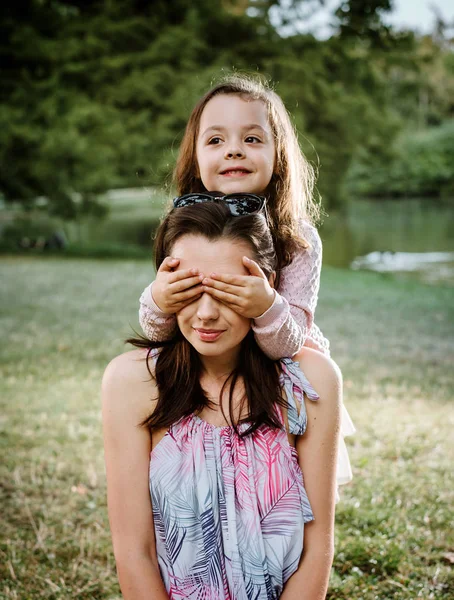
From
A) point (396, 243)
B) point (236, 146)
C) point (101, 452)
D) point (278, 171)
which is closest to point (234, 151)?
point (236, 146)

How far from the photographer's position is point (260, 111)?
2668 millimetres

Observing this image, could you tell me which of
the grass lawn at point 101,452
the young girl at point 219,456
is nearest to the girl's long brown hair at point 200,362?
the young girl at point 219,456

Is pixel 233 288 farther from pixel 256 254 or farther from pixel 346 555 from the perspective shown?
pixel 346 555

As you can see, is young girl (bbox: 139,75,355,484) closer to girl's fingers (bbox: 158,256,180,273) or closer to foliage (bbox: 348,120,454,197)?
girl's fingers (bbox: 158,256,180,273)

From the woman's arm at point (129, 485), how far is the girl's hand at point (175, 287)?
274 millimetres

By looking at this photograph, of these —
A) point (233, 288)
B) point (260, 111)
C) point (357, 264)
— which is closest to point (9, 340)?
point (260, 111)

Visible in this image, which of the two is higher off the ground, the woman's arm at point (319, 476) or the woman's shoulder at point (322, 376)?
the woman's shoulder at point (322, 376)

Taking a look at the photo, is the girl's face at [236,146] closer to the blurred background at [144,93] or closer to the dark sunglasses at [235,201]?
the dark sunglasses at [235,201]

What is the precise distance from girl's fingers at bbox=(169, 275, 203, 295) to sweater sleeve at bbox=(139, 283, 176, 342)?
155 millimetres

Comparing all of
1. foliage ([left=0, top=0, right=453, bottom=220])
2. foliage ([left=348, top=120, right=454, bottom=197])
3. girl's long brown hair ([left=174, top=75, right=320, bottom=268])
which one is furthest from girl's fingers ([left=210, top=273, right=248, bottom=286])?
foliage ([left=348, top=120, right=454, bottom=197])

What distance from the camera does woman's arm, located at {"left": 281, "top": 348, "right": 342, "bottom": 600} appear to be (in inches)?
81.0

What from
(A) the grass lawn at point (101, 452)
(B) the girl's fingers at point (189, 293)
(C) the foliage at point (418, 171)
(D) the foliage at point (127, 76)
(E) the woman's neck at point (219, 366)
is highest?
(C) the foliage at point (418, 171)

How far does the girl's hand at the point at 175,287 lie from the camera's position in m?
1.94

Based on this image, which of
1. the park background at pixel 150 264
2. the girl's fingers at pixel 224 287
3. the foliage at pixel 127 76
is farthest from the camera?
the foliage at pixel 127 76
